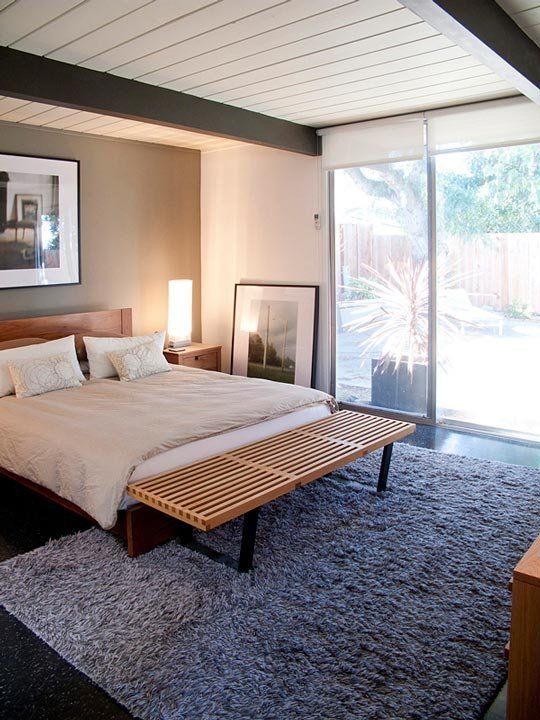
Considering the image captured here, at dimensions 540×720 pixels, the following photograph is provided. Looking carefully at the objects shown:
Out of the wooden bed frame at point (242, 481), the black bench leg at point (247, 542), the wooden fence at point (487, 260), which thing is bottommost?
the black bench leg at point (247, 542)

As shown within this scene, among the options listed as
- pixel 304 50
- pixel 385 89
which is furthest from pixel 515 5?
pixel 385 89

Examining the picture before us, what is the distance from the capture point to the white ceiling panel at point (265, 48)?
2.61 m

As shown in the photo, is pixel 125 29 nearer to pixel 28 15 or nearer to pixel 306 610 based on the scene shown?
pixel 28 15

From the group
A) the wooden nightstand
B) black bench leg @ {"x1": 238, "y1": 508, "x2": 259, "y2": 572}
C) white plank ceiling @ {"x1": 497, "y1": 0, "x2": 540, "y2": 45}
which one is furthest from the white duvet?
white plank ceiling @ {"x1": 497, "y1": 0, "x2": 540, "y2": 45}

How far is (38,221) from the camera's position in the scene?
4.90 m

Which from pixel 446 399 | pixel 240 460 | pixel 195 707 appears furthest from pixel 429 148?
pixel 195 707

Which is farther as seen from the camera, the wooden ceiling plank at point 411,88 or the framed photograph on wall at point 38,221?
the framed photograph on wall at point 38,221

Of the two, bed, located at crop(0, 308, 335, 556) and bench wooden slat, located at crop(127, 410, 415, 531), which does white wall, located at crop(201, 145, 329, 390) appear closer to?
bed, located at crop(0, 308, 335, 556)

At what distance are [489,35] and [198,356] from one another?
3849 millimetres

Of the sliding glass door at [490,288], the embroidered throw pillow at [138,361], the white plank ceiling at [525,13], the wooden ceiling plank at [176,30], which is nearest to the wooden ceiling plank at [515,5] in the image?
the white plank ceiling at [525,13]

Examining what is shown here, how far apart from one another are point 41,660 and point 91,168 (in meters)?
3.94

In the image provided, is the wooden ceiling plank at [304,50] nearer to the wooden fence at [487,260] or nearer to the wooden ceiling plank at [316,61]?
the wooden ceiling plank at [316,61]

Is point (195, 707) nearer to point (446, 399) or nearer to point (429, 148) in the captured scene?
point (446, 399)

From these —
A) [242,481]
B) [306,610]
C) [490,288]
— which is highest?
[490,288]
